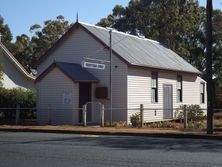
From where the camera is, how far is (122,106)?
96.3ft

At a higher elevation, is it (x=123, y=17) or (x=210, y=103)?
(x=123, y=17)

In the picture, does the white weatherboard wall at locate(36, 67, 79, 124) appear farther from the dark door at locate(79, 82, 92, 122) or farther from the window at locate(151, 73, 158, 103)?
the window at locate(151, 73, 158, 103)

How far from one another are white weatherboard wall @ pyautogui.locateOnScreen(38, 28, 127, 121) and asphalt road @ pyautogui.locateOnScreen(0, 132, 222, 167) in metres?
10.8

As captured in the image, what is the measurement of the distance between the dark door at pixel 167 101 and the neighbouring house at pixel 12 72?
13.2 meters

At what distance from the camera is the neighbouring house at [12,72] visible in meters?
41.0

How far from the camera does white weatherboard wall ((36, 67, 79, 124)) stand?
92.8 ft

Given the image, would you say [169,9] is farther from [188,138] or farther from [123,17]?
[188,138]

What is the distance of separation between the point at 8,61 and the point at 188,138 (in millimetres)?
23666

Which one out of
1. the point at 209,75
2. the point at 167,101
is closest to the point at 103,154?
the point at 209,75

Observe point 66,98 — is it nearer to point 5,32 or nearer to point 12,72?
point 12,72

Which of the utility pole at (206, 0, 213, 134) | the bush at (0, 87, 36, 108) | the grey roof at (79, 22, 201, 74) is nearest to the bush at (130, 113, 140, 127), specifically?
the grey roof at (79, 22, 201, 74)

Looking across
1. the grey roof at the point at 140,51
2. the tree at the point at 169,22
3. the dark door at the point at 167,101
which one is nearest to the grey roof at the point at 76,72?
the grey roof at the point at 140,51

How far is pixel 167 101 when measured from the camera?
34000 millimetres

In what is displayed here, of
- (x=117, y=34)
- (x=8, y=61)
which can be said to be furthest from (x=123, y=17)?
(x=117, y=34)
